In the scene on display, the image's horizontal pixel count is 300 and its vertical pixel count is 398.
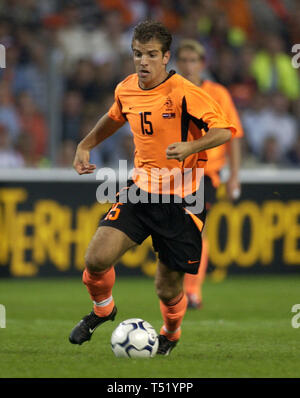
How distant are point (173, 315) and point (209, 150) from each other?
2587 millimetres

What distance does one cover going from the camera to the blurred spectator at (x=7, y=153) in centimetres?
1080

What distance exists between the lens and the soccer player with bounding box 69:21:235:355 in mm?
5637

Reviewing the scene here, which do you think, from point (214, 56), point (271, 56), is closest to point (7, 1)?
point (214, 56)

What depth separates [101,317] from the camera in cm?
588

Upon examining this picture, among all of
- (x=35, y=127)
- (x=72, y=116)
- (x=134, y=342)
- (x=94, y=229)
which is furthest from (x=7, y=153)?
(x=134, y=342)

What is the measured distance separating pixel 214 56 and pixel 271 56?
887mm

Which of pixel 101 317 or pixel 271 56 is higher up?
pixel 271 56

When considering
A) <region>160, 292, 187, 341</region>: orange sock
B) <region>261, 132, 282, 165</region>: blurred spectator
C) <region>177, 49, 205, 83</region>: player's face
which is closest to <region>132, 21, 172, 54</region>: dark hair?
<region>160, 292, 187, 341</region>: orange sock

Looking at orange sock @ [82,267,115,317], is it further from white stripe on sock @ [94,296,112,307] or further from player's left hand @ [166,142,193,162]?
player's left hand @ [166,142,193,162]

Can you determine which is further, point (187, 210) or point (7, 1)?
point (7, 1)

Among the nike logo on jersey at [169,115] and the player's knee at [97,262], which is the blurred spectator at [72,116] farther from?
the player's knee at [97,262]

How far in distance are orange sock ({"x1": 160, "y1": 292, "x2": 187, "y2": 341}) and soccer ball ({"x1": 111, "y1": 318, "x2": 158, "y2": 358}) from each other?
273mm

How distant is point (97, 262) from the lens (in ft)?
18.3
